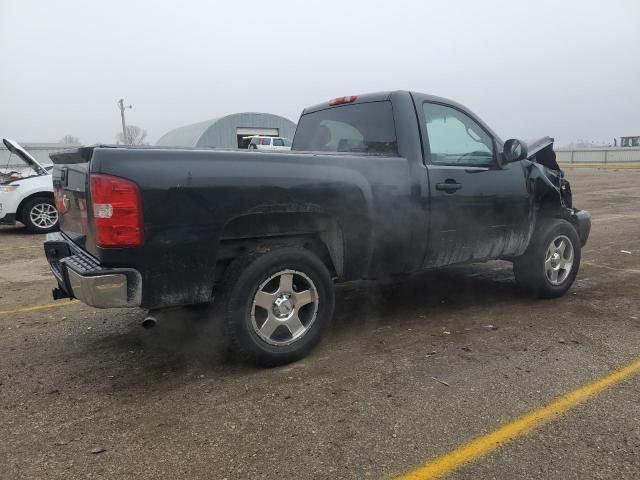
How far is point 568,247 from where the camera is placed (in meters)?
5.06

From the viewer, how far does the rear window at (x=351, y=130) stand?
4.08 m

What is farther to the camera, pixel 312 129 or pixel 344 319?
pixel 312 129

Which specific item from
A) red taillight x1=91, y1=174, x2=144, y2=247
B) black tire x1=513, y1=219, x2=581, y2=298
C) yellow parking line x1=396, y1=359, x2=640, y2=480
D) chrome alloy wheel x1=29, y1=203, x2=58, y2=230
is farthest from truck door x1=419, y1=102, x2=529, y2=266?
chrome alloy wheel x1=29, y1=203, x2=58, y2=230

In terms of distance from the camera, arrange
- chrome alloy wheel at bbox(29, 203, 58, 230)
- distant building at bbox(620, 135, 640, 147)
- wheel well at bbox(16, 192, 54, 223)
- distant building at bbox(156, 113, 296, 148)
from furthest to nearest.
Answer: distant building at bbox(620, 135, 640, 147) < distant building at bbox(156, 113, 296, 148) < chrome alloy wheel at bbox(29, 203, 58, 230) < wheel well at bbox(16, 192, 54, 223)

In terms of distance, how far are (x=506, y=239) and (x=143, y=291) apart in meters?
3.15

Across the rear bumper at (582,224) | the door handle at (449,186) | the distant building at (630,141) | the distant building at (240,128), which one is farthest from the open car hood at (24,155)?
the distant building at (630,141)

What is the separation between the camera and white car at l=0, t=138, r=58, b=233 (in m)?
9.76

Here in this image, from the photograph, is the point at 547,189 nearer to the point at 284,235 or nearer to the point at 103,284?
the point at 284,235

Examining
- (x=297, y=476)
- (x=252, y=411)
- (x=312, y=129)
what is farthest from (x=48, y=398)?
(x=312, y=129)

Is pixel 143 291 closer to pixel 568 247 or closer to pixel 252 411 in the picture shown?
pixel 252 411

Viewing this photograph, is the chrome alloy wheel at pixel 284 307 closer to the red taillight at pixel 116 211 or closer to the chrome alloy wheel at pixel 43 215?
the red taillight at pixel 116 211

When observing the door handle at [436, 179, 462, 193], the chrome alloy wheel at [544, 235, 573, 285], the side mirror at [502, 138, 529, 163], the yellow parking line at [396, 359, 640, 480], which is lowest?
the yellow parking line at [396, 359, 640, 480]

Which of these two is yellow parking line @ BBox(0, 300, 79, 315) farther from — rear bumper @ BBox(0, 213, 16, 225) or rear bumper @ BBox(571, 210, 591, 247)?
A: rear bumper @ BBox(0, 213, 16, 225)

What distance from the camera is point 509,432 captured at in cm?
263
